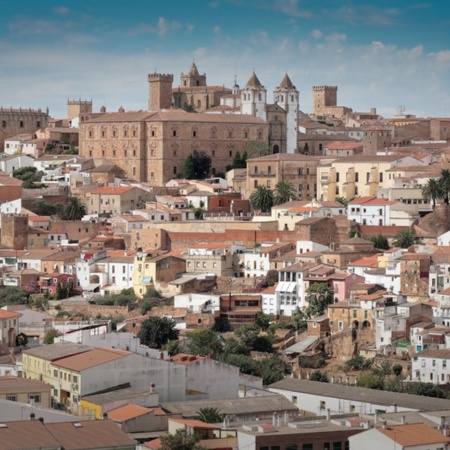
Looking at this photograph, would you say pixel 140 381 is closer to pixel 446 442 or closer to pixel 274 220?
pixel 446 442

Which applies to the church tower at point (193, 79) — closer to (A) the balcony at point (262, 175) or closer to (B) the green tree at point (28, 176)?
(B) the green tree at point (28, 176)

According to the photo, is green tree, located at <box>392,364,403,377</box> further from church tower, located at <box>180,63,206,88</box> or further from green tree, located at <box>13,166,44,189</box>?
church tower, located at <box>180,63,206,88</box>

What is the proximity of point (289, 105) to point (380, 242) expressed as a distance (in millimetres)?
19179

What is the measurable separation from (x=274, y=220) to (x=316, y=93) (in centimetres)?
3918

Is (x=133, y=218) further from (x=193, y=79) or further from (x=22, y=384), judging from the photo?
(x=193, y=79)

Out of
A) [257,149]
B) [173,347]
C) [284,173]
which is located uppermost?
[257,149]

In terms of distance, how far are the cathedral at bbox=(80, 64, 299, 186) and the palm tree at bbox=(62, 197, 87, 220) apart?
6.13m

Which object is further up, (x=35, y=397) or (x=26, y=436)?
(x=26, y=436)

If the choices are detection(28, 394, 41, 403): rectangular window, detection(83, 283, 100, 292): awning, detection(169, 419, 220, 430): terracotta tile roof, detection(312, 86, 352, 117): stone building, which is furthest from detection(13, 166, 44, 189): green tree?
detection(169, 419, 220, 430): terracotta tile roof

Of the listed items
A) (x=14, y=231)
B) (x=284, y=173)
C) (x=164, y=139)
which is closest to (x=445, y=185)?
(x=284, y=173)

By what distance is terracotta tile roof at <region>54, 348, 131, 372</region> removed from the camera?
3119 cm

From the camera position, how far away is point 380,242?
4772 cm

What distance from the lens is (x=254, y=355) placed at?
129ft

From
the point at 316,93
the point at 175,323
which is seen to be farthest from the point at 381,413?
the point at 316,93
